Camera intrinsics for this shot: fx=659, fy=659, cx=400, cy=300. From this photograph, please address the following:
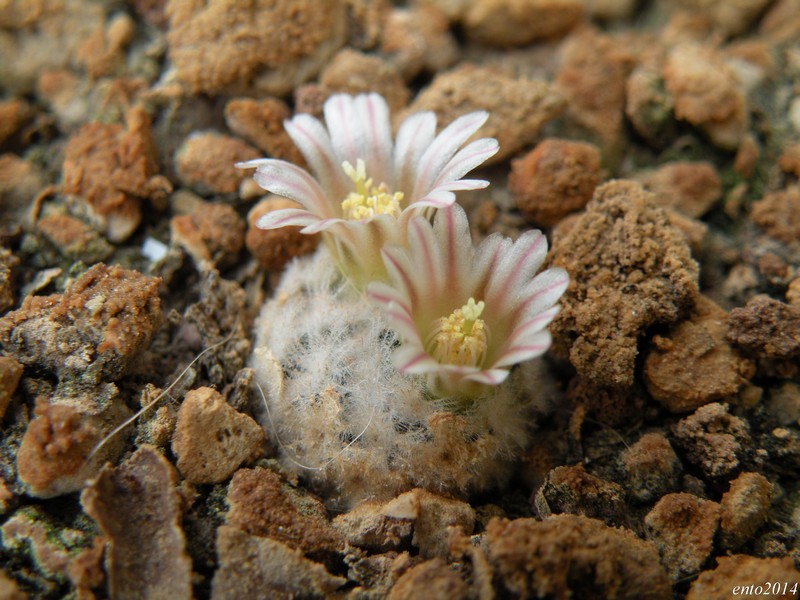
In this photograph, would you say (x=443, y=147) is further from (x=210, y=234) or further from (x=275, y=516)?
(x=275, y=516)

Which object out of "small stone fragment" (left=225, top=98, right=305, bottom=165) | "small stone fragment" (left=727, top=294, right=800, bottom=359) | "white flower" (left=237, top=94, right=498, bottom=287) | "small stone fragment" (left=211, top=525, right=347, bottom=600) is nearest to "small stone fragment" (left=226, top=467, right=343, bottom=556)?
"small stone fragment" (left=211, top=525, right=347, bottom=600)

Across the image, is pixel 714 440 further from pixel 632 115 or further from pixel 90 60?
pixel 90 60

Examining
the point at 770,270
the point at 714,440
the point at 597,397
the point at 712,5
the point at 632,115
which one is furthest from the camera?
the point at 712,5

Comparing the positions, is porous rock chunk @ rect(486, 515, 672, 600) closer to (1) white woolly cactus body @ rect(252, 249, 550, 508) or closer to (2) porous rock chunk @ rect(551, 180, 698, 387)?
(1) white woolly cactus body @ rect(252, 249, 550, 508)

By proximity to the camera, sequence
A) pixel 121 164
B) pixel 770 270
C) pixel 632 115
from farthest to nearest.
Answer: pixel 632 115
pixel 121 164
pixel 770 270

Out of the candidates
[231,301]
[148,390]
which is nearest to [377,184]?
[231,301]

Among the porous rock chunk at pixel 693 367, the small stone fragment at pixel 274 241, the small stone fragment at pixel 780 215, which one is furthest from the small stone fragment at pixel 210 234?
the small stone fragment at pixel 780 215

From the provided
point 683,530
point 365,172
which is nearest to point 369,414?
point 365,172
